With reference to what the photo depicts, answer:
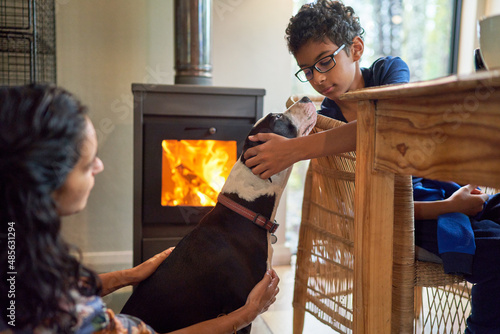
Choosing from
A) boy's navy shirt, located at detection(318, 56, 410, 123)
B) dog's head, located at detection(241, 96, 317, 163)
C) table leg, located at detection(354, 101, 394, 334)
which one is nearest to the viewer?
table leg, located at detection(354, 101, 394, 334)

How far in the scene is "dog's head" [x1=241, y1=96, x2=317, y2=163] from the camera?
1348mm

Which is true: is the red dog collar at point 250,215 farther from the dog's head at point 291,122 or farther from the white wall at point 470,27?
the white wall at point 470,27

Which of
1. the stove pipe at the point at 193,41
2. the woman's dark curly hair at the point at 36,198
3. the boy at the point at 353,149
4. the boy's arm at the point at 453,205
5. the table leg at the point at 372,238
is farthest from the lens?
the stove pipe at the point at 193,41

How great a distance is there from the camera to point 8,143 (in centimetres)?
62

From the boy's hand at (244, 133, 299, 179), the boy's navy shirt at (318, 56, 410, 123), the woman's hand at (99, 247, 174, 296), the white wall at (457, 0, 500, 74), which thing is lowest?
the woman's hand at (99, 247, 174, 296)

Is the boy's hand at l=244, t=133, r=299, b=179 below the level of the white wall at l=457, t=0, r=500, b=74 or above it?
below

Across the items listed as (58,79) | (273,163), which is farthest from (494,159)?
(58,79)

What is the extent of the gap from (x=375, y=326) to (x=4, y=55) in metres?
2.16

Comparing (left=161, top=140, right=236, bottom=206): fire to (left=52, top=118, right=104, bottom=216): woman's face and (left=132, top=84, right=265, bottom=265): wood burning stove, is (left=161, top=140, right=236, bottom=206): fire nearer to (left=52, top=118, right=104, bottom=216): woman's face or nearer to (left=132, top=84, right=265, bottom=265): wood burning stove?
(left=132, top=84, right=265, bottom=265): wood burning stove

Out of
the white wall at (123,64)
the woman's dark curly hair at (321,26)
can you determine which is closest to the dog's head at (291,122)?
the woman's dark curly hair at (321,26)

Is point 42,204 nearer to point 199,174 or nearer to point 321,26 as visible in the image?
point 321,26

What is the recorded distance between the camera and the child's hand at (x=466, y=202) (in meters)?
1.20

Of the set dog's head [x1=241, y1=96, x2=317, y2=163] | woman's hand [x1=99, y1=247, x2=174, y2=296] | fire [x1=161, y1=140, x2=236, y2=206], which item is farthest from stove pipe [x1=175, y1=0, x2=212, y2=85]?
woman's hand [x1=99, y1=247, x2=174, y2=296]

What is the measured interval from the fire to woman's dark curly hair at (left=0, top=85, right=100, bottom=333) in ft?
4.29
